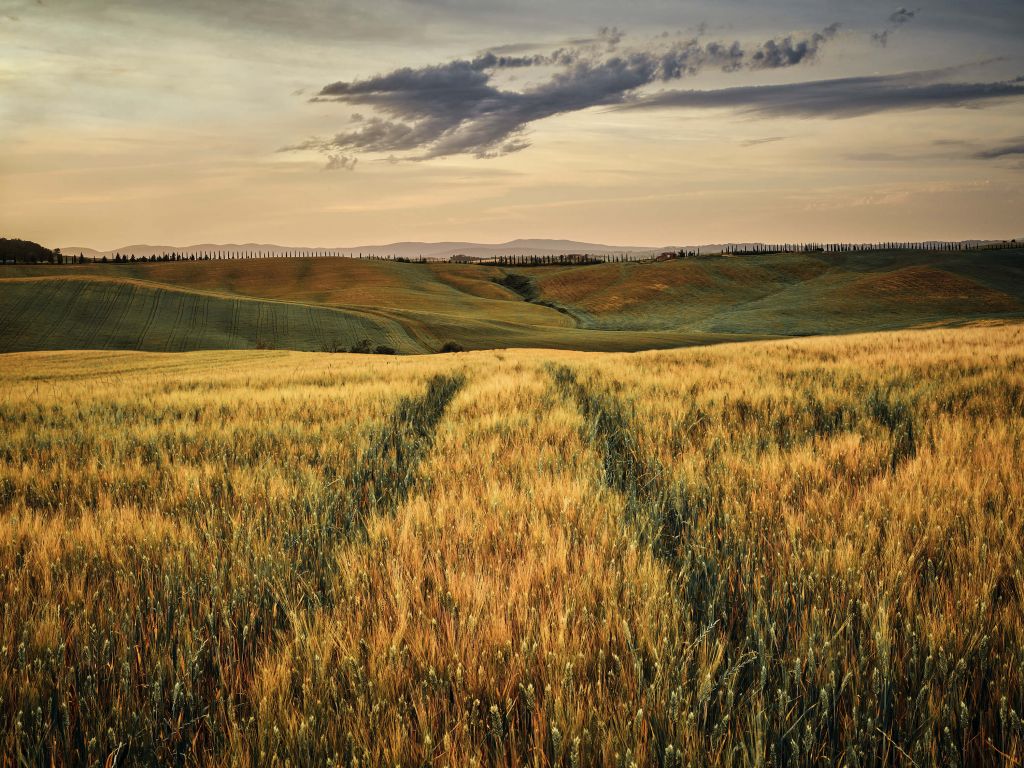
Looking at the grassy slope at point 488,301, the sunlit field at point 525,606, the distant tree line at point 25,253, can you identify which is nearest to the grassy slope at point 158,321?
the grassy slope at point 488,301

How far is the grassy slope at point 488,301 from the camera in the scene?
→ 62.6 meters

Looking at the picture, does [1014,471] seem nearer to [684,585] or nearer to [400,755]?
[684,585]

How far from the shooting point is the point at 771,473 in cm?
388

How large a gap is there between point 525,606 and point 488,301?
108 meters

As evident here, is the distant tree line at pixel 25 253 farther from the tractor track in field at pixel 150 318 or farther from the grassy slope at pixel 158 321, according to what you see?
the tractor track in field at pixel 150 318

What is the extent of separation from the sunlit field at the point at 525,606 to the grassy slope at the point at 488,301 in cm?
5757

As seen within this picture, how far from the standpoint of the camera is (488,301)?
109m

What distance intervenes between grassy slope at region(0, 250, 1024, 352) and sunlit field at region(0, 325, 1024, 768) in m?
57.6

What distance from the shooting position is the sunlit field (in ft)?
5.07

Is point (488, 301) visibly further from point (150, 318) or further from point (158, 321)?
point (150, 318)

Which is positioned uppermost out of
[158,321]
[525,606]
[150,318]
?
[150,318]

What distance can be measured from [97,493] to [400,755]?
388 cm

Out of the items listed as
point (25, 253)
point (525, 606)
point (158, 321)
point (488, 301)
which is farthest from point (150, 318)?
point (25, 253)

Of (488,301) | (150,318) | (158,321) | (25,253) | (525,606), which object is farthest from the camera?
(25,253)
